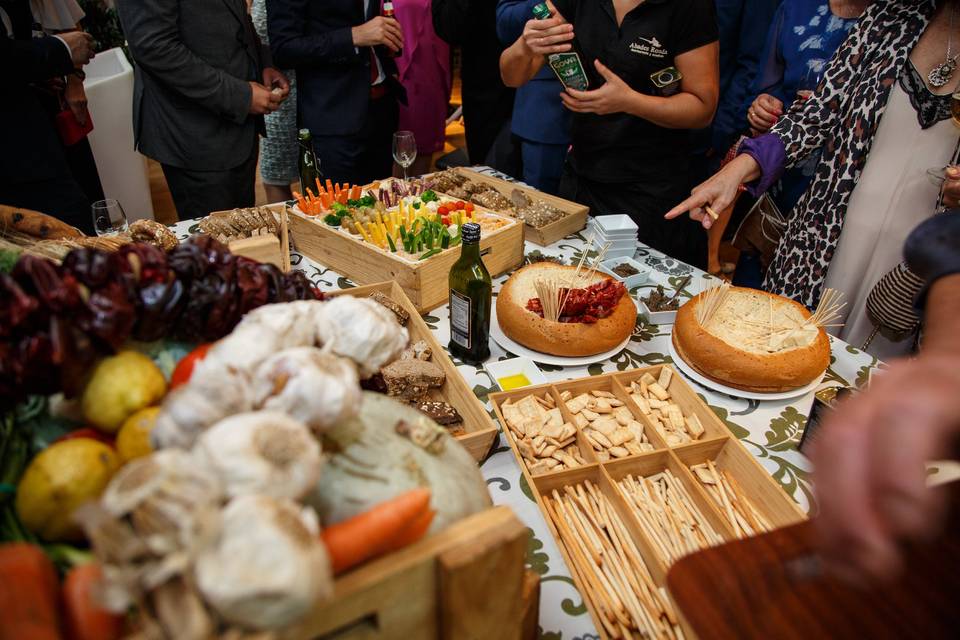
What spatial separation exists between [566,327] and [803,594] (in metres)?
0.88

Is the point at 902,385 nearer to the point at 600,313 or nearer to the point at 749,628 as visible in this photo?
the point at 749,628

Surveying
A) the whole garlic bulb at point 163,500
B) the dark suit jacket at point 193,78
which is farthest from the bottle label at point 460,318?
the dark suit jacket at point 193,78

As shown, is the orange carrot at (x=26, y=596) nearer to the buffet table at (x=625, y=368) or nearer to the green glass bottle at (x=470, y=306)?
the buffet table at (x=625, y=368)

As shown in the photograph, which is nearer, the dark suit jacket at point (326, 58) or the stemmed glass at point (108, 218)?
the stemmed glass at point (108, 218)

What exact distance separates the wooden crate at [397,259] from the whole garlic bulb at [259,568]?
1.16 meters

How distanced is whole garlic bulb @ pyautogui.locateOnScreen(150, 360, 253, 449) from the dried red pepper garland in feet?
0.56

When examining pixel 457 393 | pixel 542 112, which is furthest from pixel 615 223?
pixel 542 112

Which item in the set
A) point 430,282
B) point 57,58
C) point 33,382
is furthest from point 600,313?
point 57,58

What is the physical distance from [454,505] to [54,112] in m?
2.90

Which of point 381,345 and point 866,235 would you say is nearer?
point 381,345

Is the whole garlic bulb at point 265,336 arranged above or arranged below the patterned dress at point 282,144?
above

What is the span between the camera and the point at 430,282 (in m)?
1.61

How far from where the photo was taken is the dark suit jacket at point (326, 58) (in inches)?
105

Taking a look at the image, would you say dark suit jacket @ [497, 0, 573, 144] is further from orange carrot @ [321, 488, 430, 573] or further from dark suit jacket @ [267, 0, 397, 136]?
orange carrot @ [321, 488, 430, 573]
